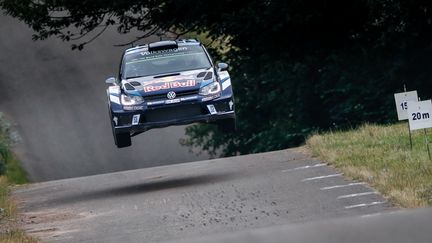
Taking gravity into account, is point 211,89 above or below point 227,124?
above

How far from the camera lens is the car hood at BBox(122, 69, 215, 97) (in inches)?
741

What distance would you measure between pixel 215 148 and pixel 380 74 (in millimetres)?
7173

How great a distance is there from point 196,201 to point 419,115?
321 centimetres

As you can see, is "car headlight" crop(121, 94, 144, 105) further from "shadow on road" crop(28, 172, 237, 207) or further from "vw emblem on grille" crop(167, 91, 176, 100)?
"shadow on road" crop(28, 172, 237, 207)

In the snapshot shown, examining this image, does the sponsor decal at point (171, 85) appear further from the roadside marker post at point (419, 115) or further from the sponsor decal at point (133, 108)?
the roadside marker post at point (419, 115)

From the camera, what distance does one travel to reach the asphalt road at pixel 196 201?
12945mm

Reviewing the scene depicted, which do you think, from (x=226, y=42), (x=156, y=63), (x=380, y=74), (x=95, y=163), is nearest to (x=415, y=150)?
(x=156, y=63)

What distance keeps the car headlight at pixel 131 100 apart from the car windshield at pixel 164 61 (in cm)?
90

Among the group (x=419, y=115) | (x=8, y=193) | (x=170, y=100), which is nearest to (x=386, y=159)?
(x=419, y=115)

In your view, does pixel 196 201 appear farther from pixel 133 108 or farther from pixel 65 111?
pixel 65 111

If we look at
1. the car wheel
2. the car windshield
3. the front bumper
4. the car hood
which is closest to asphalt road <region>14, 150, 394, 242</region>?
the car wheel

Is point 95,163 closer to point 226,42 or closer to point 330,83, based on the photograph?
point 226,42

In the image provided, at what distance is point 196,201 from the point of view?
15312 mm

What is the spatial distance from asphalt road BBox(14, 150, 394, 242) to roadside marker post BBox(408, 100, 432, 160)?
1193 mm
